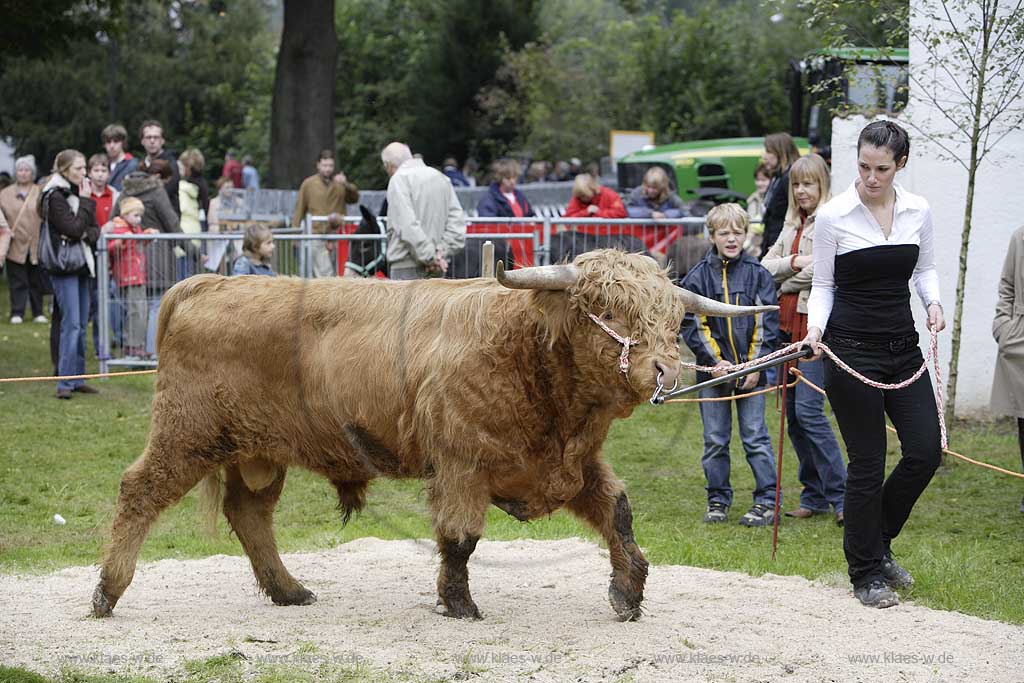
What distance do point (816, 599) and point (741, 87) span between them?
29295 mm

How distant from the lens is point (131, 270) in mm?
12531

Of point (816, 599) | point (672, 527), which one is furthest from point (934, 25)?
point (816, 599)

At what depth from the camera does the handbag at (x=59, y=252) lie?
11062mm

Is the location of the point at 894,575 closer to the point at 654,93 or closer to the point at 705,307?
the point at 705,307

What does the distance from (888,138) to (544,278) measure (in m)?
1.69

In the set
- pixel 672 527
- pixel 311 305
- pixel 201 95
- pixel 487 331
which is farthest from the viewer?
pixel 201 95

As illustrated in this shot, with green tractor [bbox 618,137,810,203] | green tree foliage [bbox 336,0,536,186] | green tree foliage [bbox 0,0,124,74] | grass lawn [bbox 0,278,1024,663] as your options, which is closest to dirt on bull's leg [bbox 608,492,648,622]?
grass lawn [bbox 0,278,1024,663]

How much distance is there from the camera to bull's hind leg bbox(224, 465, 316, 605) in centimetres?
634

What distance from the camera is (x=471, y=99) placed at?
35.8m

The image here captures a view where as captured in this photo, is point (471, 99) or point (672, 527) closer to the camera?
point (672, 527)

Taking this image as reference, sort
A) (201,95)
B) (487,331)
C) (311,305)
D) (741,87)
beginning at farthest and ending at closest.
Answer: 1. (201,95)
2. (741,87)
3. (311,305)
4. (487,331)

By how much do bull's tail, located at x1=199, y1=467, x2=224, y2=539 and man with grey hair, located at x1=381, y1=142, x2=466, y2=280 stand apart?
3600 mm

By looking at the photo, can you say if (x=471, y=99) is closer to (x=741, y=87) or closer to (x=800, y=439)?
(x=741, y=87)

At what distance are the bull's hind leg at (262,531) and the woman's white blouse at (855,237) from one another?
271 cm
